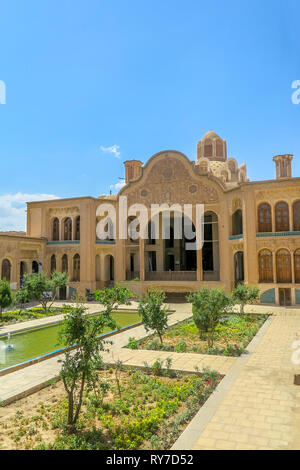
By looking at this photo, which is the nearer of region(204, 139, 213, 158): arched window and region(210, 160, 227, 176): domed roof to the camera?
region(210, 160, 227, 176): domed roof

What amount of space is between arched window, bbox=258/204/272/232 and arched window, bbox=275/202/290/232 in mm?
419

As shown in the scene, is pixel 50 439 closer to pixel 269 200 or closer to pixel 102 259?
pixel 269 200

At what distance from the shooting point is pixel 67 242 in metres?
27.8

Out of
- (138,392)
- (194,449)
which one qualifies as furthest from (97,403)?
(194,449)

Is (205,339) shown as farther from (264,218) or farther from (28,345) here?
(264,218)

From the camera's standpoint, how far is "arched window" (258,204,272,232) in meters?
22.3

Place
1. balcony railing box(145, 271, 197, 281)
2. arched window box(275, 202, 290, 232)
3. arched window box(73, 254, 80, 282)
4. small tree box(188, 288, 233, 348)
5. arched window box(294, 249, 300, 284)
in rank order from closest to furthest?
small tree box(188, 288, 233, 348) → arched window box(294, 249, 300, 284) → arched window box(275, 202, 290, 232) → balcony railing box(145, 271, 197, 281) → arched window box(73, 254, 80, 282)

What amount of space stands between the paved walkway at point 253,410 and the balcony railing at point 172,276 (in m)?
15.2

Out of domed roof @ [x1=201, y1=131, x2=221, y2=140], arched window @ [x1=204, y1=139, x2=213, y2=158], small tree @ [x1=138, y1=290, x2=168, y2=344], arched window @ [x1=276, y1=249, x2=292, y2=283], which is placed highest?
domed roof @ [x1=201, y1=131, x2=221, y2=140]

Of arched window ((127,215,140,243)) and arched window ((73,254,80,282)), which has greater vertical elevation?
arched window ((127,215,140,243))

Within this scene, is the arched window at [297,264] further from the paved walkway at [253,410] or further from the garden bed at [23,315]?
the garden bed at [23,315]

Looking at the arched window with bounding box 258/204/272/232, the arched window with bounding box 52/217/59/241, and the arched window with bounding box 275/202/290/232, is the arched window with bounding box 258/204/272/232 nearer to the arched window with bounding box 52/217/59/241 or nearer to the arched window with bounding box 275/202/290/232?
the arched window with bounding box 275/202/290/232

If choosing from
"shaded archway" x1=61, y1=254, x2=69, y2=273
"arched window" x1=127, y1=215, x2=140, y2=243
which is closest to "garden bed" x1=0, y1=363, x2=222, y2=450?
"arched window" x1=127, y1=215, x2=140, y2=243

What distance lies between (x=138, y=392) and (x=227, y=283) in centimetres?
1708
